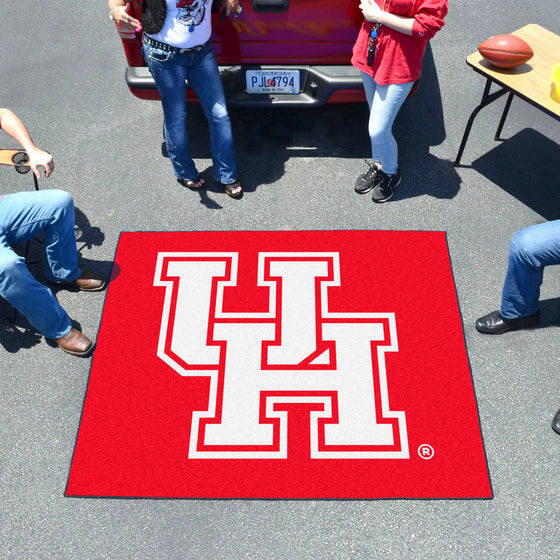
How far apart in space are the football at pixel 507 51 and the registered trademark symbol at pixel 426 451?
2215mm

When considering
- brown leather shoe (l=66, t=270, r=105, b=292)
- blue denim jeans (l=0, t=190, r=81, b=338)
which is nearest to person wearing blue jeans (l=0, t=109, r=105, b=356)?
blue denim jeans (l=0, t=190, r=81, b=338)

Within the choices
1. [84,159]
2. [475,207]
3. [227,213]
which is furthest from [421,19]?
[84,159]

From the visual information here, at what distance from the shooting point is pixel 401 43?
3082 millimetres

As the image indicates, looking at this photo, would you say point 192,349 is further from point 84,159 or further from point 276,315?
point 84,159

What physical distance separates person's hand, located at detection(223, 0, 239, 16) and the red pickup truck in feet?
0.26

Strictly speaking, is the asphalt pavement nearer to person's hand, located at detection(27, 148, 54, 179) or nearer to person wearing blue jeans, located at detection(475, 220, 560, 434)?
person wearing blue jeans, located at detection(475, 220, 560, 434)

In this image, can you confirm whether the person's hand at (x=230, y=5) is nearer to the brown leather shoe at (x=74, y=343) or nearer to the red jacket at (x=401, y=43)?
the red jacket at (x=401, y=43)

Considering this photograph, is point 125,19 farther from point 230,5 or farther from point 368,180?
point 368,180

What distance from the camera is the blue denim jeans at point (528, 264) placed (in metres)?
2.86

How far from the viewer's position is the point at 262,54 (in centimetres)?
360

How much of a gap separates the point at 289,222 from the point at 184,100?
100cm

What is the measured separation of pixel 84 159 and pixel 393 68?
2.30 m

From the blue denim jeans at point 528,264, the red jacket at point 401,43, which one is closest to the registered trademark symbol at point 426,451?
the blue denim jeans at point 528,264

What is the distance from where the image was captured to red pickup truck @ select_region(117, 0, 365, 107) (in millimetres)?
3412
